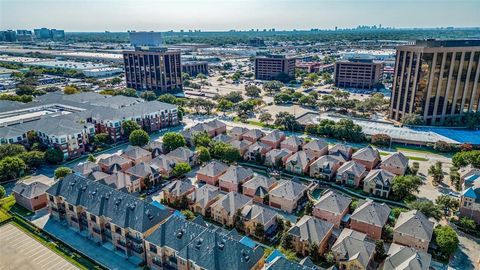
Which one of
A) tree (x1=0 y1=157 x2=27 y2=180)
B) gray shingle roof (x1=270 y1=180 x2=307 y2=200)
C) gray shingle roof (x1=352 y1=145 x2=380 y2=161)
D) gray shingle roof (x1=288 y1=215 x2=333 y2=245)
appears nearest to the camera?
gray shingle roof (x1=288 y1=215 x2=333 y2=245)

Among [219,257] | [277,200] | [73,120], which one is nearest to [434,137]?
[277,200]

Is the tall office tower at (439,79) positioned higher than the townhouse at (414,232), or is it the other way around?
the tall office tower at (439,79)

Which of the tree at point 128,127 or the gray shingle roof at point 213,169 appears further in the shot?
the tree at point 128,127

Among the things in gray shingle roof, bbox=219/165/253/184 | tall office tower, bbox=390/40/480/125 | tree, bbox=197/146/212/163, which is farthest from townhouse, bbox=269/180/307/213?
tall office tower, bbox=390/40/480/125

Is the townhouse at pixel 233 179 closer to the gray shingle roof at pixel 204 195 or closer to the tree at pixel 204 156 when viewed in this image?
the gray shingle roof at pixel 204 195

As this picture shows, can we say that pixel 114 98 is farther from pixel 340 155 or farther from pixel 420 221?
pixel 420 221

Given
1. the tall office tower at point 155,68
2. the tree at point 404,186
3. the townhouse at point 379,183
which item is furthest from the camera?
the tall office tower at point 155,68

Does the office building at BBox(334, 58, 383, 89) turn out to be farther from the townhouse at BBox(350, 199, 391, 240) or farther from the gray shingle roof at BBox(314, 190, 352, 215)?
the townhouse at BBox(350, 199, 391, 240)

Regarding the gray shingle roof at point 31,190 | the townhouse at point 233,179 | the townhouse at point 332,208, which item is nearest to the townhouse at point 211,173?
the townhouse at point 233,179
